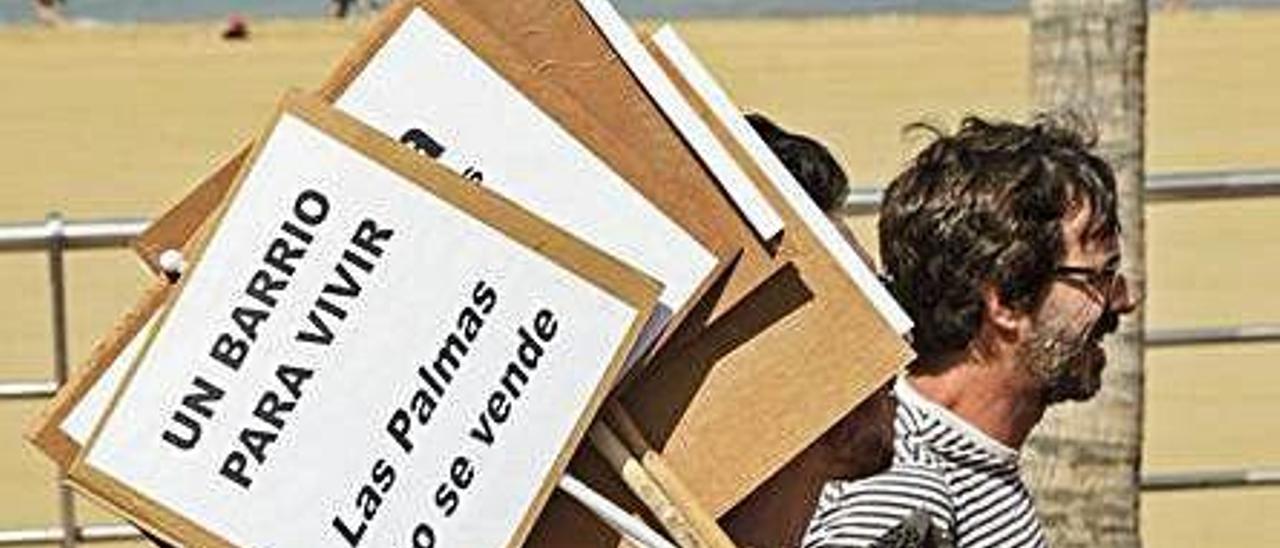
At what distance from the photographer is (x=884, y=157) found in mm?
26297

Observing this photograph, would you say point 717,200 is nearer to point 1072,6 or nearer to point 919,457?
point 919,457

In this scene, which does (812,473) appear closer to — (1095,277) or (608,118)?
(608,118)

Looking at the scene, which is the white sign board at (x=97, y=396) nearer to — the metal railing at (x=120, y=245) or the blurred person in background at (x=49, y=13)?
the metal railing at (x=120, y=245)

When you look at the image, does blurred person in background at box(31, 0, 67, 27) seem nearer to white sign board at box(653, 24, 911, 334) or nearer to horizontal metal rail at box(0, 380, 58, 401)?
horizontal metal rail at box(0, 380, 58, 401)

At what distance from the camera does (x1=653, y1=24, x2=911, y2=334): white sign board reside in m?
2.69

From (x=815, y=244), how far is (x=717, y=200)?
4.3 inches

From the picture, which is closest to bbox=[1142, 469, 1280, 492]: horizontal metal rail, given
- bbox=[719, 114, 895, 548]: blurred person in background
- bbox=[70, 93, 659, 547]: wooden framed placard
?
bbox=[719, 114, 895, 548]: blurred person in background

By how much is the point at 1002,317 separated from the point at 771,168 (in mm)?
608

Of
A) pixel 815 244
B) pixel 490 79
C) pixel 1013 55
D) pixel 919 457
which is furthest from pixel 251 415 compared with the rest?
pixel 1013 55

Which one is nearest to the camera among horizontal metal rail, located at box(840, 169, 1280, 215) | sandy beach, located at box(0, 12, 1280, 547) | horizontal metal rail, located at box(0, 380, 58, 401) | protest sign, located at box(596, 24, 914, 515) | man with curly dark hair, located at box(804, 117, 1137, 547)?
protest sign, located at box(596, 24, 914, 515)

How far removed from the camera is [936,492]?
122 inches

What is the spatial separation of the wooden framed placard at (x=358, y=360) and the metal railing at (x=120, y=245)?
14.1 ft

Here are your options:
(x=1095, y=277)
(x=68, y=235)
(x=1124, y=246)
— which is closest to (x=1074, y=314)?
(x=1095, y=277)

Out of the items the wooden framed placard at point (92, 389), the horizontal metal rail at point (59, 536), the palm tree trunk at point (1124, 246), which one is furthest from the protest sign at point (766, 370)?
the horizontal metal rail at point (59, 536)
